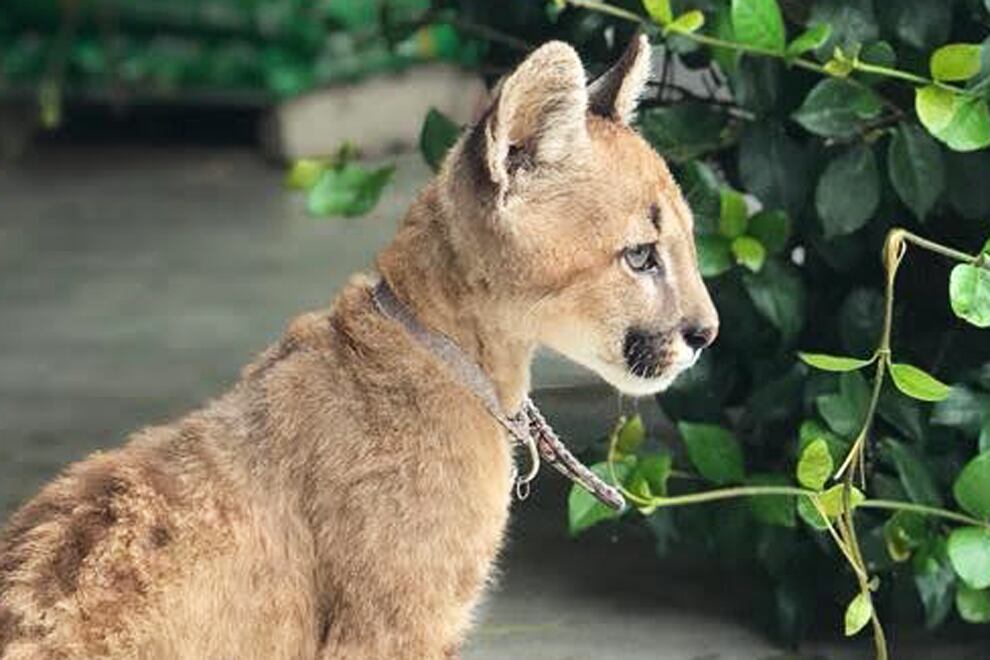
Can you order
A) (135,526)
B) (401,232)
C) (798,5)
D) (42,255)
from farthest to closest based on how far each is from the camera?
(42,255) → (798,5) → (401,232) → (135,526)

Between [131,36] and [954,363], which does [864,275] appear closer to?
[954,363]

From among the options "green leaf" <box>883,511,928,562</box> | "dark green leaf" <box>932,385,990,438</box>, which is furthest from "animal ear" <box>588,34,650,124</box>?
"green leaf" <box>883,511,928,562</box>

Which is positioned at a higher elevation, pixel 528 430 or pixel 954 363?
pixel 528 430

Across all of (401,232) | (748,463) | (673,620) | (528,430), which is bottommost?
(673,620)

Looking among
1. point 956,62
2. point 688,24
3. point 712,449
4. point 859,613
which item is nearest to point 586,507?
point 712,449

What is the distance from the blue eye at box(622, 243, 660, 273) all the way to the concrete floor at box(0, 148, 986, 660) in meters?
0.61

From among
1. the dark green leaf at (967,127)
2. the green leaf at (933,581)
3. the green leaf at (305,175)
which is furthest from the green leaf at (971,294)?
the green leaf at (305,175)

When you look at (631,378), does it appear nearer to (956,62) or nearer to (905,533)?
(956,62)

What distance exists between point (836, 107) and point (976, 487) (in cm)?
72

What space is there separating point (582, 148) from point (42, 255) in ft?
15.5

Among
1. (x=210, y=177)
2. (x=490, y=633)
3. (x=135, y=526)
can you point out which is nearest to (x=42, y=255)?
(x=210, y=177)

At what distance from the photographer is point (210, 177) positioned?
8.86m

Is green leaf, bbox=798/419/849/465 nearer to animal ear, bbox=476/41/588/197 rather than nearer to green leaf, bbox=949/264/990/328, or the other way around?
green leaf, bbox=949/264/990/328

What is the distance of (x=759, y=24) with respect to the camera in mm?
3750
